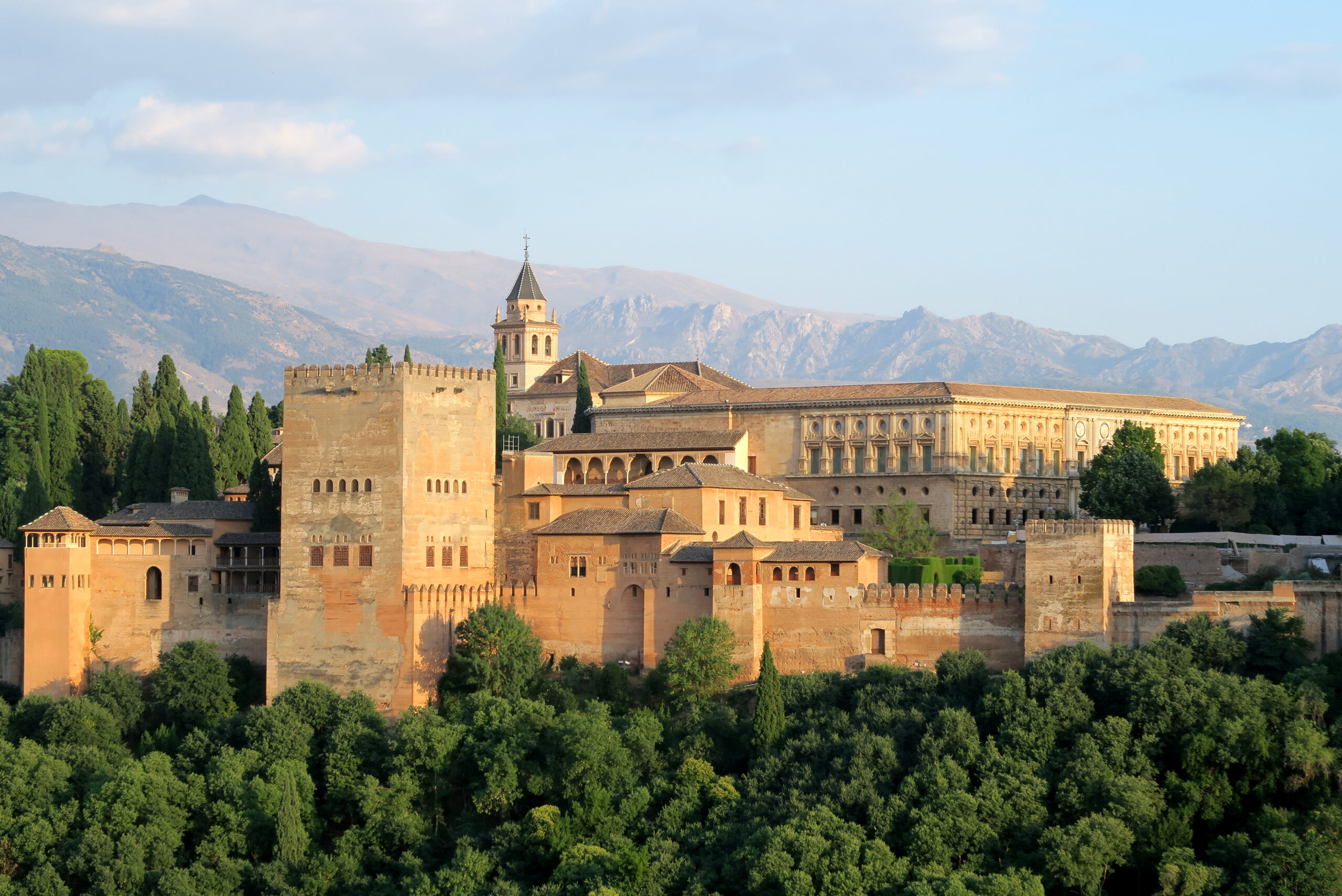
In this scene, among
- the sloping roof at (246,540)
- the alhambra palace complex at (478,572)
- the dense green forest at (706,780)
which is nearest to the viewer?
the dense green forest at (706,780)

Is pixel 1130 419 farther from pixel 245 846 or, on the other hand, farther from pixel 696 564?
pixel 245 846

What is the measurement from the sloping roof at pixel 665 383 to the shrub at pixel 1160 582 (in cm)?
2954

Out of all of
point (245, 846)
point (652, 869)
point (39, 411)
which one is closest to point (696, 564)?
point (652, 869)

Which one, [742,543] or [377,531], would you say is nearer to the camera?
[742,543]

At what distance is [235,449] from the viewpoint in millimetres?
71000

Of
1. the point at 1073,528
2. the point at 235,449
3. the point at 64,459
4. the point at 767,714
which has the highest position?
the point at 235,449

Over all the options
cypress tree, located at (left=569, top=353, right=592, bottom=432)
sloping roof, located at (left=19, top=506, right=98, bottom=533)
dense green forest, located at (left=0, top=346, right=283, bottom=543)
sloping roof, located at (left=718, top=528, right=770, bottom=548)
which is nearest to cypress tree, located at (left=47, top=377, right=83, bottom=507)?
dense green forest, located at (left=0, top=346, right=283, bottom=543)

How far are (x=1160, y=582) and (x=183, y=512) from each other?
1215 inches

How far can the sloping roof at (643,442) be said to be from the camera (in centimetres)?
6431

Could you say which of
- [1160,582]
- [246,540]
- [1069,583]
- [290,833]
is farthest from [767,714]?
[246,540]

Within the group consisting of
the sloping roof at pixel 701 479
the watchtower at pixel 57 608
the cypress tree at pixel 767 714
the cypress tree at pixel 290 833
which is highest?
the sloping roof at pixel 701 479

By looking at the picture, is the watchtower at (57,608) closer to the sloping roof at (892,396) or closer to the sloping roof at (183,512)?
the sloping roof at (183,512)

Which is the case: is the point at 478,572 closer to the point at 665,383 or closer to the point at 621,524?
the point at 621,524

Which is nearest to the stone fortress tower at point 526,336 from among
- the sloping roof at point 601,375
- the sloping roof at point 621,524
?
the sloping roof at point 601,375
